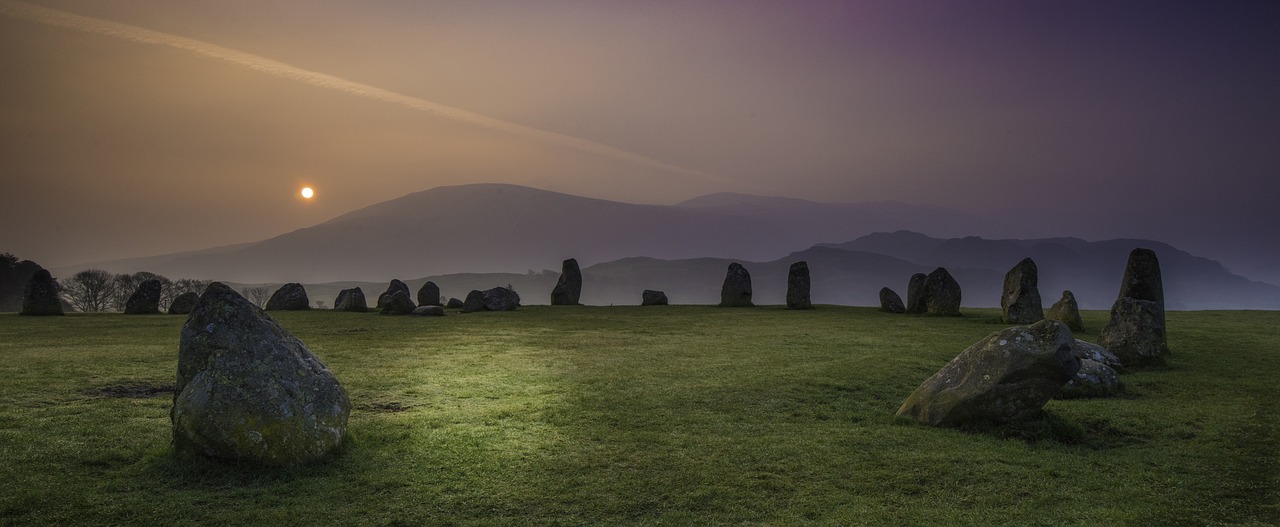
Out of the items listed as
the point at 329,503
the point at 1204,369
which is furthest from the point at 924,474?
the point at 1204,369

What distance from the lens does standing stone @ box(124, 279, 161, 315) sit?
34.4m

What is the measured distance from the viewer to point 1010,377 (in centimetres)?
1084

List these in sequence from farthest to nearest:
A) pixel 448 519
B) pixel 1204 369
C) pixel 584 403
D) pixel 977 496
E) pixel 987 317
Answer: pixel 987 317, pixel 1204 369, pixel 584 403, pixel 977 496, pixel 448 519

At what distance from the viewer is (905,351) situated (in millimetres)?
19656

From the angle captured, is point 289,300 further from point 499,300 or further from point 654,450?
point 654,450

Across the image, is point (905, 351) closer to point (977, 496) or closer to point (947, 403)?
point (947, 403)

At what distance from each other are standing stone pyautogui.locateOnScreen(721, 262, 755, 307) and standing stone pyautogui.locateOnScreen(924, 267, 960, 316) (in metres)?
10.2

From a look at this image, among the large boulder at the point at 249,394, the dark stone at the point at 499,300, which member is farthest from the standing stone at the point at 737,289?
the large boulder at the point at 249,394

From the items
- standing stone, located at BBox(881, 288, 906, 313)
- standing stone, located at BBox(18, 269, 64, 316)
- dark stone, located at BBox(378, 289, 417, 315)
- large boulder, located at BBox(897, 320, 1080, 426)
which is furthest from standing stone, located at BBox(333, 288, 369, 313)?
large boulder, located at BBox(897, 320, 1080, 426)

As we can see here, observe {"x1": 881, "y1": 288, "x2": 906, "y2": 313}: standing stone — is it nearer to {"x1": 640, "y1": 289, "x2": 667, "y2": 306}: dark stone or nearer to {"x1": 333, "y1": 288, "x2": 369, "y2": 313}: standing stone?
{"x1": 640, "y1": 289, "x2": 667, "y2": 306}: dark stone

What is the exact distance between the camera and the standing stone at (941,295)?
3225 centimetres

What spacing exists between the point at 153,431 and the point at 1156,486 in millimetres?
13924

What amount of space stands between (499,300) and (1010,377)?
29.4 meters

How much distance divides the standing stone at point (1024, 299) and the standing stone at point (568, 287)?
24241 millimetres
